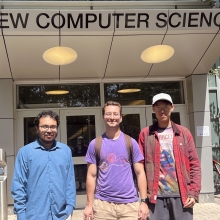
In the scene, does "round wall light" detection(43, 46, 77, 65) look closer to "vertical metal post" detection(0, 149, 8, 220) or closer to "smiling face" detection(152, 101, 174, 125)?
"vertical metal post" detection(0, 149, 8, 220)

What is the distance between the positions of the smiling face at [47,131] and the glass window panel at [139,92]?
15.6 ft

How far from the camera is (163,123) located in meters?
3.18

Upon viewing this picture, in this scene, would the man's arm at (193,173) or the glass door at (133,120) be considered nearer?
the man's arm at (193,173)

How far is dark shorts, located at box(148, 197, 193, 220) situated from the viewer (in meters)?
2.99

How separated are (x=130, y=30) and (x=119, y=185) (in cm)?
345

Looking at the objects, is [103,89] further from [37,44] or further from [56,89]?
[37,44]

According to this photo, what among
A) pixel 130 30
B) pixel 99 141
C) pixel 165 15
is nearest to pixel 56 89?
pixel 130 30

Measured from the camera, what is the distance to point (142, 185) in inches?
121

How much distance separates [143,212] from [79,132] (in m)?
4.58

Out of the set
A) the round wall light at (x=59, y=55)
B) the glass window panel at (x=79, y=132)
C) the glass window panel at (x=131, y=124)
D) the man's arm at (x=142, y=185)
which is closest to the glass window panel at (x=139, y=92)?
the glass window panel at (x=131, y=124)

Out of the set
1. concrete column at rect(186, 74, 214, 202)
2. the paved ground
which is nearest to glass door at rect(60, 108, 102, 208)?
the paved ground

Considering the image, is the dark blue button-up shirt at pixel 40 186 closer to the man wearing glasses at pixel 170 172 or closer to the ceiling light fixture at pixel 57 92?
the man wearing glasses at pixel 170 172

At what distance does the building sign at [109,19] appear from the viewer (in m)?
5.42

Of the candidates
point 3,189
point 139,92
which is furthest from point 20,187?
point 139,92
